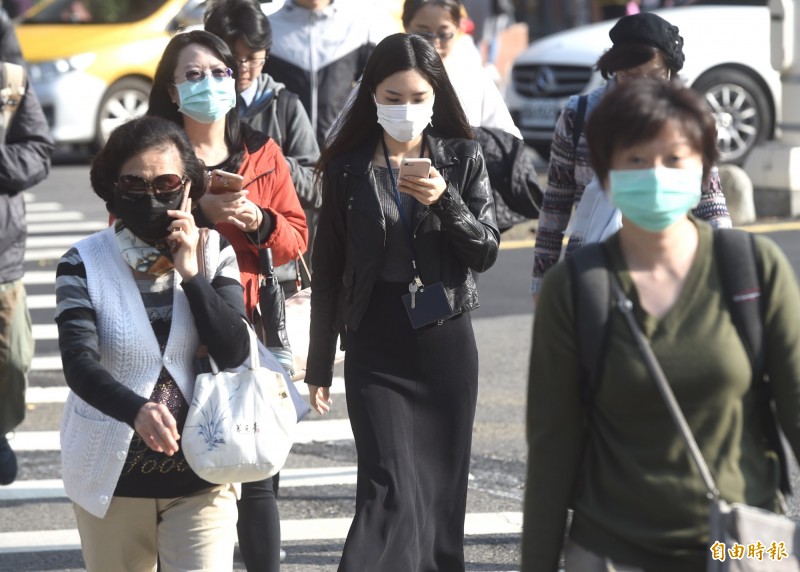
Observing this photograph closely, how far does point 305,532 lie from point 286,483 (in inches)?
27.6

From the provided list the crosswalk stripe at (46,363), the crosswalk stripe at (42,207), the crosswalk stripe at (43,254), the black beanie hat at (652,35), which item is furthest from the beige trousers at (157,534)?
the crosswalk stripe at (42,207)

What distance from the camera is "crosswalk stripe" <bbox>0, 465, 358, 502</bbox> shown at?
661 cm

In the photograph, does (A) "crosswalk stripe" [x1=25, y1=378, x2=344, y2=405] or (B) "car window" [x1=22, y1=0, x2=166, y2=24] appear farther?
(B) "car window" [x1=22, y1=0, x2=166, y2=24]

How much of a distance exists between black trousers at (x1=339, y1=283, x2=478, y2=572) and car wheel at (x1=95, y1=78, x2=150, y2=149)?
11997mm

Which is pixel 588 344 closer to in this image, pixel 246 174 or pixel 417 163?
pixel 417 163

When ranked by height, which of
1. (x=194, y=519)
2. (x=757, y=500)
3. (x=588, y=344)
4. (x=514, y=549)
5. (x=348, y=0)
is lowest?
(x=514, y=549)

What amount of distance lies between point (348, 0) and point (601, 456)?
187 inches

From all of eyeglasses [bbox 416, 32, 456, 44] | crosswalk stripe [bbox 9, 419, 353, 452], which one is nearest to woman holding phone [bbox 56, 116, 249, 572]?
eyeglasses [bbox 416, 32, 456, 44]

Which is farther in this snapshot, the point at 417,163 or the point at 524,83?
the point at 524,83

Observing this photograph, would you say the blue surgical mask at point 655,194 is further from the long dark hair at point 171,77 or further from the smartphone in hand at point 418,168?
the long dark hair at point 171,77

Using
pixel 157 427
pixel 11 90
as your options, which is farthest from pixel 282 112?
pixel 157 427

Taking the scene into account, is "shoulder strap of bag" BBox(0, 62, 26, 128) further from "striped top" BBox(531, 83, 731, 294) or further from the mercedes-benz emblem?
the mercedes-benz emblem

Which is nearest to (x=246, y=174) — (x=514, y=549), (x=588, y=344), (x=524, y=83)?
(x=514, y=549)

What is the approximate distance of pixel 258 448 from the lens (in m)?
3.76
